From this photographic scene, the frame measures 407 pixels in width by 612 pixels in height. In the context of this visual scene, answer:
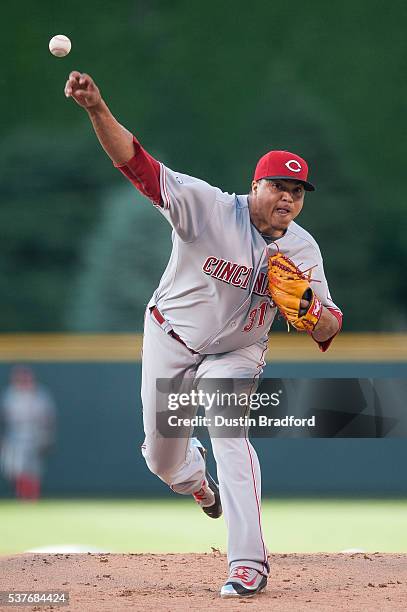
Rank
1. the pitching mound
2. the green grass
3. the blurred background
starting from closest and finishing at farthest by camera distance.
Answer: the pitching mound → the green grass → the blurred background

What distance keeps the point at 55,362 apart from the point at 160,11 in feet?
55.5

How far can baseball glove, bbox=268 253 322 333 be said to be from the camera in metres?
4.32

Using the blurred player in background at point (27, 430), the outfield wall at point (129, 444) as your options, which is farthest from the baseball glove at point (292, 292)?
the blurred player in background at point (27, 430)

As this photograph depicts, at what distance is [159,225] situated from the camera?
50.6 feet

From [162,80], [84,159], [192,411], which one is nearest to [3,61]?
[162,80]

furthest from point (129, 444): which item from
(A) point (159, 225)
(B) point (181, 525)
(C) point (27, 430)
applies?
(A) point (159, 225)

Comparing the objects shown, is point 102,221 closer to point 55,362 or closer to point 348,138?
point 348,138

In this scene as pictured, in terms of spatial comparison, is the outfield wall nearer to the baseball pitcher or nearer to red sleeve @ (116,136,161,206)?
the baseball pitcher

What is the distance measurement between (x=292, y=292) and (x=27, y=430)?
7178 mm

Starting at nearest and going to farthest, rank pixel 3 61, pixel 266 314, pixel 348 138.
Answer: pixel 266 314 < pixel 348 138 < pixel 3 61

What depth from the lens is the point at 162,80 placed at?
25234mm

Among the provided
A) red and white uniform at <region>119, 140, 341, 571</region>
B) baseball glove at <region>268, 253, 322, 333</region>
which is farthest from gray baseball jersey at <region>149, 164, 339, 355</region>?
baseball glove at <region>268, 253, 322, 333</region>

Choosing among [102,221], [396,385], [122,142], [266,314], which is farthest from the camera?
[102,221]

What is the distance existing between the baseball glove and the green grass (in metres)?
3.23
